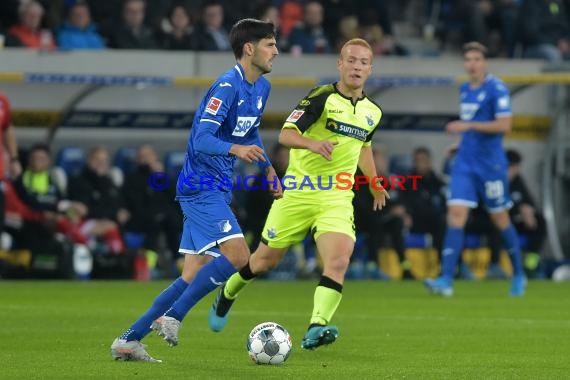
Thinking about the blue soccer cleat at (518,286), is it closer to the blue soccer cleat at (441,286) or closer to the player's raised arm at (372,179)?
the blue soccer cleat at (441,286)

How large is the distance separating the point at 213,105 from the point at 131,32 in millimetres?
10817

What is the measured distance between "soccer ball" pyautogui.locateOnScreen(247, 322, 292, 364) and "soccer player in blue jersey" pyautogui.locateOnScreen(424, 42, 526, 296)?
6779mm

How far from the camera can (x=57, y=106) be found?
19047mm

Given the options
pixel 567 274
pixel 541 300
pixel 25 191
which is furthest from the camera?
pixel 567 274

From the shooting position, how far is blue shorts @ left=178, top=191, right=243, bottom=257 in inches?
350

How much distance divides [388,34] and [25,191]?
6.72 metres

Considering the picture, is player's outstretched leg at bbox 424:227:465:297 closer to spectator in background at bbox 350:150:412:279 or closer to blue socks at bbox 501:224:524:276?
blue socks at bbox 501:224:524:276

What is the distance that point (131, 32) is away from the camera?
19.4 meters

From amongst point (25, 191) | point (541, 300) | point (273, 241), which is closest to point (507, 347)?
point (273, 241)

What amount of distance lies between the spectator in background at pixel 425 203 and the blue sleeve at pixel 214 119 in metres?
10.9

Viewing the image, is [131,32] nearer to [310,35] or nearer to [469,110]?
[310,35]

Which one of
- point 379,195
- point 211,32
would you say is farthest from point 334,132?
point 211,32

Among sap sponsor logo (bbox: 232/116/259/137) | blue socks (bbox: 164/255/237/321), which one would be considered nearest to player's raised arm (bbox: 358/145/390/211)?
sap sponsor logo (bbox: 232/116/259/137)

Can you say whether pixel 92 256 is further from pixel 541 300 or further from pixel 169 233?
pixel 541 300
